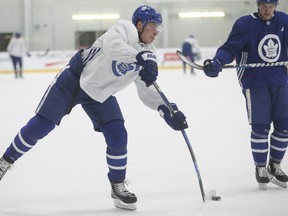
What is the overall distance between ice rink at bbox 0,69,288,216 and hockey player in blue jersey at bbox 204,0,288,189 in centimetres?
27

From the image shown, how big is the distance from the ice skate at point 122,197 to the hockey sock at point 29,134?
16.3 inches

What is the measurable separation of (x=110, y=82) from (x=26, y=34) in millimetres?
14503

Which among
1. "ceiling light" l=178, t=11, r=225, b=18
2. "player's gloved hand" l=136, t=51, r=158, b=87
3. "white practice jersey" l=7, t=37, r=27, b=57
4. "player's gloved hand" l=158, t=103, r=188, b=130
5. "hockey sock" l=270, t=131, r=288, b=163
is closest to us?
"player's gloved hand" l=136, t=51, r=158, b=87

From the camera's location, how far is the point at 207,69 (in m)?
2.76

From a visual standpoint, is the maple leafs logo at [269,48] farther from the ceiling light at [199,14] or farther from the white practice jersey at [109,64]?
the ceiling light at [199,14]

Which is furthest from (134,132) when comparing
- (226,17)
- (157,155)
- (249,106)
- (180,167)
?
(226,17)

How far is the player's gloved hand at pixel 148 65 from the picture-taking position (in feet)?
7.43

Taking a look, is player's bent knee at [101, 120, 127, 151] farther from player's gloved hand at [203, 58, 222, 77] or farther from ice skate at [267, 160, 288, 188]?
ice skate at [267, 160, 288, 188]

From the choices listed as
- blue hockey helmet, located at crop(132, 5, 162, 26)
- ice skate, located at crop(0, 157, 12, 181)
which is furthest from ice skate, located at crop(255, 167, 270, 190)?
ice skate, located at crop(0, 157, 12, 181)

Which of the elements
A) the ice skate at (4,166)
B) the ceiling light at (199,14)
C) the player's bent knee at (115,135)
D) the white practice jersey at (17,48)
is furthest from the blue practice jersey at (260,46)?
the ceiling light at (199,14)

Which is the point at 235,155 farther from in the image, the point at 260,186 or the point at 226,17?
the point at 226,17

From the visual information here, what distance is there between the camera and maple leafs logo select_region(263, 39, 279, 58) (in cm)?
274

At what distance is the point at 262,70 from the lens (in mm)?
2766

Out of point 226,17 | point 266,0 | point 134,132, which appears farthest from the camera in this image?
point 226,17
